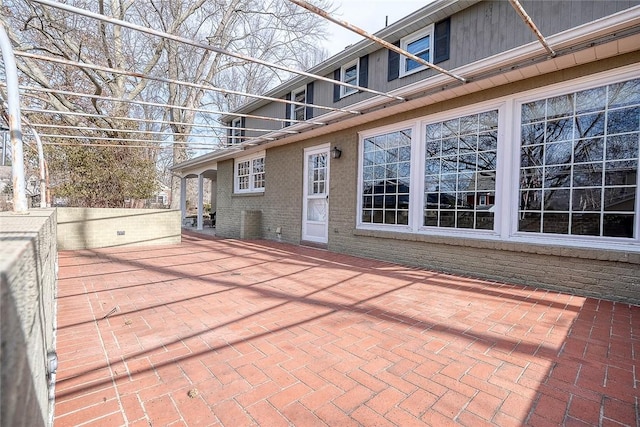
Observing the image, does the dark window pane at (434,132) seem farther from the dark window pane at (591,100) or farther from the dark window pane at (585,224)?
the dark window pane at (585,224)

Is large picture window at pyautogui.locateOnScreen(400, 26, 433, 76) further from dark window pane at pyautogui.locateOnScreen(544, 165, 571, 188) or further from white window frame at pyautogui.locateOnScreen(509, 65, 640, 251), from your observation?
dark window pane at pyautogui.locateOnScreen(544, 165, 571, 188)

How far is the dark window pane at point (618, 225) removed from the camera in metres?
3.81

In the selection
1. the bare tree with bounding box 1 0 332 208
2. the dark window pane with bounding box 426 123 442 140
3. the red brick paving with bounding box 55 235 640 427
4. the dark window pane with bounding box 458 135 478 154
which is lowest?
the red brick paving with bounding box 55 235 640 427

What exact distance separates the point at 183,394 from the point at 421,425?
4.56 ft

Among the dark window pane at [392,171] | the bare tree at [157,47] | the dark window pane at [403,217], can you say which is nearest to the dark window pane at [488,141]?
the dark window pane at [392,171]

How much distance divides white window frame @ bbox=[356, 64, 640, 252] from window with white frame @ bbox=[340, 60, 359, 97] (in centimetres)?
262

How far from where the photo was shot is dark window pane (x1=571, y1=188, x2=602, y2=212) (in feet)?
13.2

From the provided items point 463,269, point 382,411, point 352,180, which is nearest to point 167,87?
point 352,180

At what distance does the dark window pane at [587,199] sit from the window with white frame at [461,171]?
1.00m

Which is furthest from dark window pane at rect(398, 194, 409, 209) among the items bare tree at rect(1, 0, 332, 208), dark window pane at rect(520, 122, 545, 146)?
bare tree at rect(1, 0, 332, 208)

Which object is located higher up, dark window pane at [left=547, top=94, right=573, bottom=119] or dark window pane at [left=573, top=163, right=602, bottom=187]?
dark window pane at [left=547, top=94, right=573, bottom=119]

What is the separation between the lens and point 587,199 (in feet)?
13.5

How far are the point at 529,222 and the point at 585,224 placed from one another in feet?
2.07

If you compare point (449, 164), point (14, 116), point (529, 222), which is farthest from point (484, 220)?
point (14, 116)
